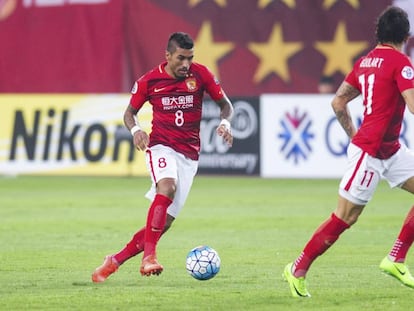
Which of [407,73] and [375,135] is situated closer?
[407,73]

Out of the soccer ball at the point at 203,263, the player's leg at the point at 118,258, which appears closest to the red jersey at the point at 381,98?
the soccer ball at the point at 203,263

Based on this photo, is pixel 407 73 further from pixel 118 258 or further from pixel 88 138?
pixel 88 138

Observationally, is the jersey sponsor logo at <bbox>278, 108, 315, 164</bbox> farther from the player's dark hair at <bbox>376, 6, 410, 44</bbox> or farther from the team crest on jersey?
the player's dark hair at <bbox>376, 6, 410, 44</bbox>

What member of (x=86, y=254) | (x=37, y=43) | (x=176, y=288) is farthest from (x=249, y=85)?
(x=176, y=288)

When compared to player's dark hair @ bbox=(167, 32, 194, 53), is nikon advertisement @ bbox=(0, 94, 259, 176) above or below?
below

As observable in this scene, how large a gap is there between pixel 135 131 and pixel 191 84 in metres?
0.67

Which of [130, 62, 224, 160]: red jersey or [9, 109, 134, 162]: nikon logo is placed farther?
[9, 109, 134, 162]: nikon logo

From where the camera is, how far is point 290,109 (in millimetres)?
22438

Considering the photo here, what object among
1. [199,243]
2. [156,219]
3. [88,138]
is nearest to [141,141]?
[156,219]

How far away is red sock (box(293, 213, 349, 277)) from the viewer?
9.17 meters

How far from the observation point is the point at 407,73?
355 inches

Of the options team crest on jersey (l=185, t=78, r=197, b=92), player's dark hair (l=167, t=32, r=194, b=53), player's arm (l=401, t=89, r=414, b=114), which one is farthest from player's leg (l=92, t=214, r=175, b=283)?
player's arm (l=401, t=89, r=414, b=114)

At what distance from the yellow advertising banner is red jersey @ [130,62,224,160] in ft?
40.2

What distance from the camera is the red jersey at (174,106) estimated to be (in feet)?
34.3
